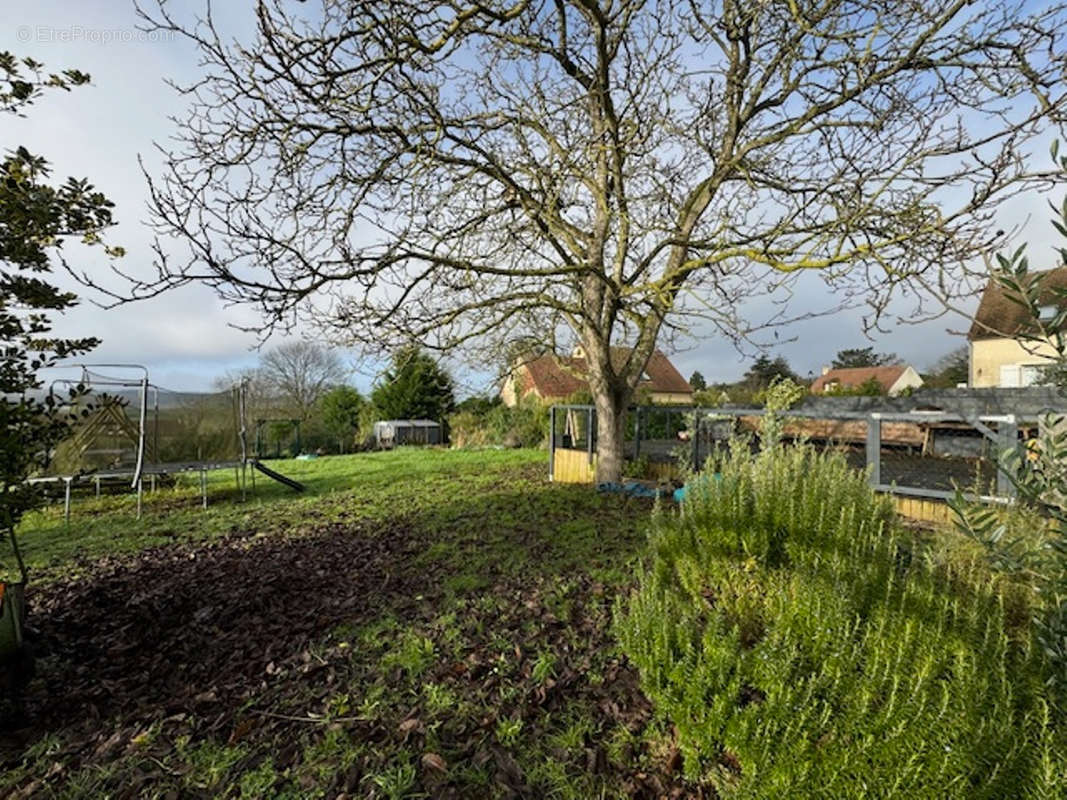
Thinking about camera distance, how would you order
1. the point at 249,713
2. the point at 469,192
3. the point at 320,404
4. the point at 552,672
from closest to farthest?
the point at 249,713
the point at 552,672
the point at 469,192
the point at 320,404

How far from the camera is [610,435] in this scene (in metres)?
7.49

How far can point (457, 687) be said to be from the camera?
2410 mm

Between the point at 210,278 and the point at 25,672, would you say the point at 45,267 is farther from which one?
the point at 25,672

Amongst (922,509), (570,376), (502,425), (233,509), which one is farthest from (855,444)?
(233,509)

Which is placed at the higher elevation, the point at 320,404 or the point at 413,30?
the point at 413,30

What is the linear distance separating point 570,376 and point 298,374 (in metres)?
20.2

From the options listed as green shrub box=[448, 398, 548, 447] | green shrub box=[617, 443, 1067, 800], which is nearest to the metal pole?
green shrub box=[617, 443, 1067, 800]

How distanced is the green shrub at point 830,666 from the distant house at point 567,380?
5247 millimetres

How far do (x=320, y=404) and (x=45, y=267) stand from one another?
22545 mm

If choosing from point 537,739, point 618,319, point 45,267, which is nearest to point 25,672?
point 45,267

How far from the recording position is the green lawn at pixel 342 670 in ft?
6.23

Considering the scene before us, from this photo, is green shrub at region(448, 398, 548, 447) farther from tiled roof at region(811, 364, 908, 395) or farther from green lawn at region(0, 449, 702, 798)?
tiled roof at region(811, 364, 908, 395)

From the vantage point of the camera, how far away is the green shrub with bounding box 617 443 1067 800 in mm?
1359

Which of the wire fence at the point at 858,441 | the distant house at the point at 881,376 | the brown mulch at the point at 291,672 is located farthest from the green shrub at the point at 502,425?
the distant house at the point at 881,376
